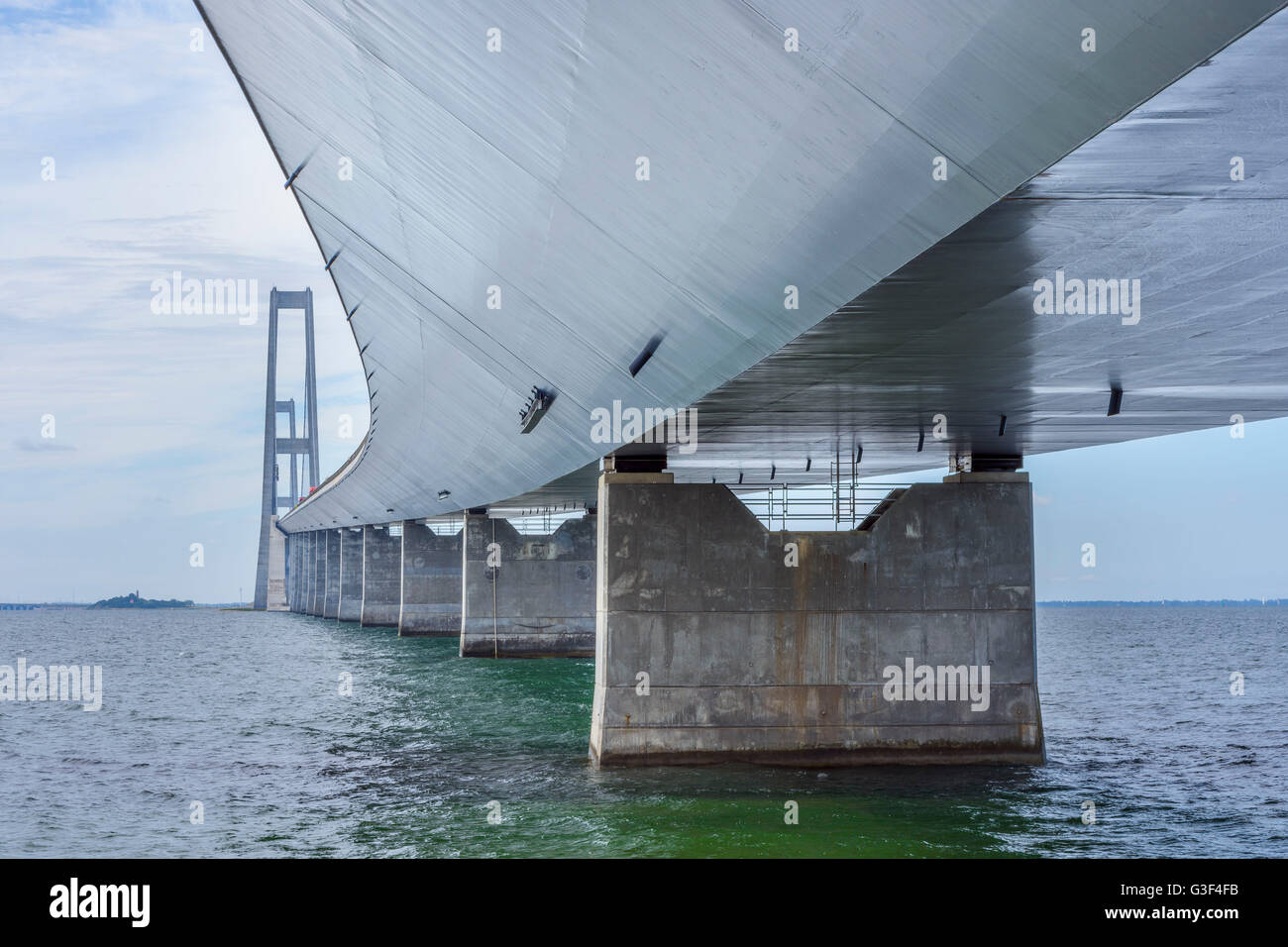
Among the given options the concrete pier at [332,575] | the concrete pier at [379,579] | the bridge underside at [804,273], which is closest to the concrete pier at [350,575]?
the concrete pier at [379,579]

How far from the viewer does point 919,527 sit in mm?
20188

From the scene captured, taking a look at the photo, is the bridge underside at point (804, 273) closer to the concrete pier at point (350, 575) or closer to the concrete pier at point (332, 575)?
the concrete pier at point (350, 575)

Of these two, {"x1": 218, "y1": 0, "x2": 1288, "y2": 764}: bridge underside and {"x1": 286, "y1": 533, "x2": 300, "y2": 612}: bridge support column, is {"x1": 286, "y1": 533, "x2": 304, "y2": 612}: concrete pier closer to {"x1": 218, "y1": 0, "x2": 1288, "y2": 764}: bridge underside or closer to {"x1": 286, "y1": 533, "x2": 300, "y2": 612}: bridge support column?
{"x1": 286, "y1": 533, "x2": 300, "y2": 612}: bridge support column

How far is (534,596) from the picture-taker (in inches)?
1727

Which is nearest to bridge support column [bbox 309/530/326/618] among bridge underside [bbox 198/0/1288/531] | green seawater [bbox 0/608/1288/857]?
green seawater [bbox 0/608/1288/857]

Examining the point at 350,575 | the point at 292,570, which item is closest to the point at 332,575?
the point at 350,575

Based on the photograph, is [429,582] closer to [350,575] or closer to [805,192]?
[350,575]

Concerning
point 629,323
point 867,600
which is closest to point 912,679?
point 867,600

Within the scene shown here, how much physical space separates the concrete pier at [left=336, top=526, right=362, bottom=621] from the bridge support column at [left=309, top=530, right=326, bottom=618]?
14.7 m

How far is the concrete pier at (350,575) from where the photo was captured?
78.6 meters

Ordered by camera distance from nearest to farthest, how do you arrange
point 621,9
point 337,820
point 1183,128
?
point 1183,128 < point 621,9 < point 337,820

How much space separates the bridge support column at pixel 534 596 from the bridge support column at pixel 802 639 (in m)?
23.5
